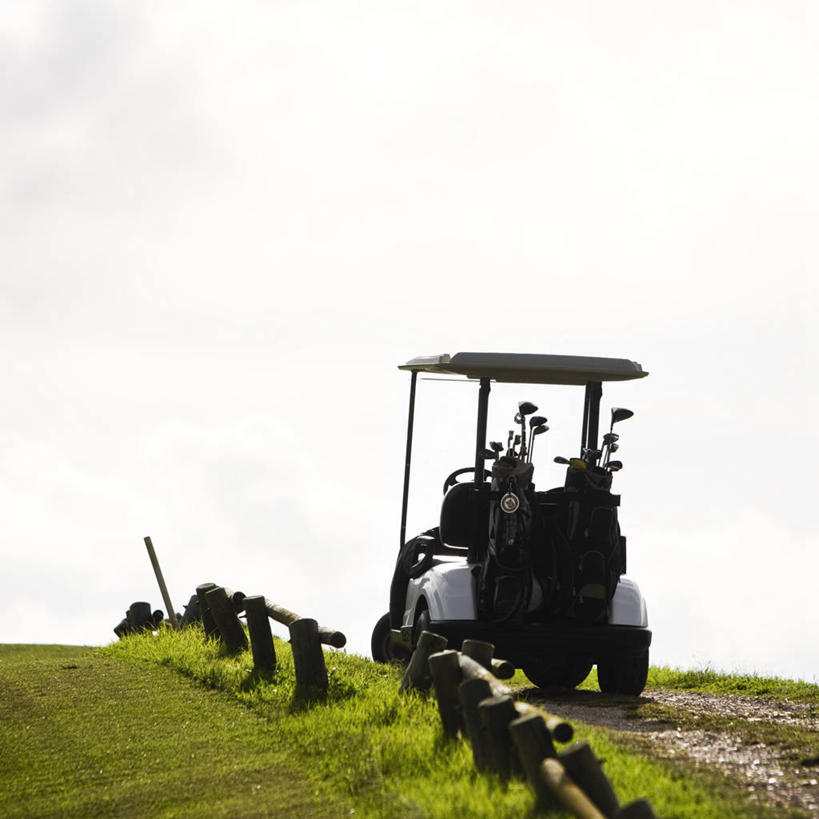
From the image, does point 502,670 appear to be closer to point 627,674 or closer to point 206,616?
point 627,674

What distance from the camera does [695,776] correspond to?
6824 millimetres

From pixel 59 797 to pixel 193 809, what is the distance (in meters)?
1.20

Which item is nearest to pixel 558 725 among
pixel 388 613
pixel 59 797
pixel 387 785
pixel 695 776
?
pixel 695 776

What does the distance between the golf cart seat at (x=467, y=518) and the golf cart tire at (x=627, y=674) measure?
176 centimetres

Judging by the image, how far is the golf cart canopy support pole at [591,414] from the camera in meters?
12.1

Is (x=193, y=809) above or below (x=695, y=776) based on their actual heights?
below

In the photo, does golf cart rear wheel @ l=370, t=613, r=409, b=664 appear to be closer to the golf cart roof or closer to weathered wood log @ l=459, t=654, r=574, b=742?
the golf cart roof

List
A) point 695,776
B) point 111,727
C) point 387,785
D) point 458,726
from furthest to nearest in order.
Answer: point 111,727, point 458,726, point 387,785, point 695,776

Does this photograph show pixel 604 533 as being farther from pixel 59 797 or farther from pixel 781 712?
pixel 59 797

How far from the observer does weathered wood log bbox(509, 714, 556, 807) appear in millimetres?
6229

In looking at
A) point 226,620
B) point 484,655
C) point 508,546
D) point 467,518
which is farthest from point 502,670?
point 226,620

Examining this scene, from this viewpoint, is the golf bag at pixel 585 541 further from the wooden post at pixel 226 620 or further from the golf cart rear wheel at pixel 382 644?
the wooden post at pixel 226 620

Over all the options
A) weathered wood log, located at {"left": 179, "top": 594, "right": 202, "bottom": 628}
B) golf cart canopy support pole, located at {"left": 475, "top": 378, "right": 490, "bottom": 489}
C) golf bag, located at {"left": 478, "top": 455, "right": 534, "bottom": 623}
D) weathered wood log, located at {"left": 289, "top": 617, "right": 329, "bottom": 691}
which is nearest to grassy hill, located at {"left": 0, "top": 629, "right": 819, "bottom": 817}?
weathered wood log, located at {"left": 289, "top": 617, "right": 329, "bottom": 691}

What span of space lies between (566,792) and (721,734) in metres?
3.34
